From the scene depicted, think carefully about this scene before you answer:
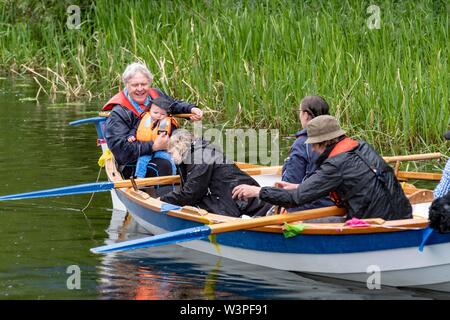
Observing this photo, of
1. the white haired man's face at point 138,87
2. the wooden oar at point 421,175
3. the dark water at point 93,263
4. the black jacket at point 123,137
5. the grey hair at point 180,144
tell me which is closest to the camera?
the dark water at point 93,263

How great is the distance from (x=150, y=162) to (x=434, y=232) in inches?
128

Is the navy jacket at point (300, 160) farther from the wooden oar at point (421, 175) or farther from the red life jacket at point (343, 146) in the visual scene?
the wooden oar at point (421, 175)

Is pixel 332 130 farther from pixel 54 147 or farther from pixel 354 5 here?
pixel 354 5

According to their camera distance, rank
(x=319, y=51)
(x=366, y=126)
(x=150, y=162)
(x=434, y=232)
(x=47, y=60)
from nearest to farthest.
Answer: (x=434, y=232)
(x=150, y=162)
(x=366, y=126)
(x=319, y=51)
(x=47, y=60)

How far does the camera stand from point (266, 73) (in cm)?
1330

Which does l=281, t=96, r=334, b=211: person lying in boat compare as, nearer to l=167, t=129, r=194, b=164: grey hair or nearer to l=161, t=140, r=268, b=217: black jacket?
l=161, t=140, r=268, b=217: black jacket

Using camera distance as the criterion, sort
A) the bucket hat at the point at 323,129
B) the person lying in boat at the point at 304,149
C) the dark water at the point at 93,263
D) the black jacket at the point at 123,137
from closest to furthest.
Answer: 1. the bucket hat at the point at 323,129
2. the dark water at the point at 93,263
3. the person lying in boat at the point at 304,149
4. the black jacket at the point at 123,137

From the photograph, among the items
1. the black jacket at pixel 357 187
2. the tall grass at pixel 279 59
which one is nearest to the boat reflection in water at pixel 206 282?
the black jacket at pixel 357 187

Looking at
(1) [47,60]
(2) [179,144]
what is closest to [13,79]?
(1) [47,60]

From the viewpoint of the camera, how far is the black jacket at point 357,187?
812 centimetres

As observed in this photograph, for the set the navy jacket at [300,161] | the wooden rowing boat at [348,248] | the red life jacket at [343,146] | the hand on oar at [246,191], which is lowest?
the wooden rowing boat at [348,248]

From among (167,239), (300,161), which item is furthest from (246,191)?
(167,239)

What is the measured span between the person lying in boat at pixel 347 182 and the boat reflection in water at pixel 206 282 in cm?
51

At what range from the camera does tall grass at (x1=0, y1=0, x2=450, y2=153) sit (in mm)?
11984
